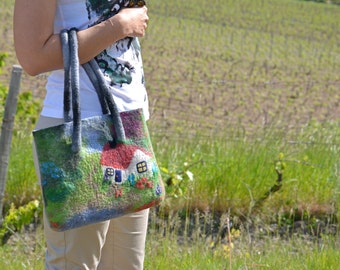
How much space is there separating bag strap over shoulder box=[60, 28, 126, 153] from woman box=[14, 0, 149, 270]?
0.02 meters

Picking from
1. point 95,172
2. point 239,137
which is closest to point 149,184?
point 95,172

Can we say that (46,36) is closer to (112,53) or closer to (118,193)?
(112,53)

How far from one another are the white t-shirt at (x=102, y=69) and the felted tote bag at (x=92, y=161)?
0.03 metres

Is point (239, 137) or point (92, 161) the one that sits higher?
point (92, 161)

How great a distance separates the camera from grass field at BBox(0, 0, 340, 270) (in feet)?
13.0

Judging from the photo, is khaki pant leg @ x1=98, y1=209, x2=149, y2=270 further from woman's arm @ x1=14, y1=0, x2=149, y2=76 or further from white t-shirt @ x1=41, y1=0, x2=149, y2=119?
woman's arm @ x1=14, y1=0, x2=149, y2=76

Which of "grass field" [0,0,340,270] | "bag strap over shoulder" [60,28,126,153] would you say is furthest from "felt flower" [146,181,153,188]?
"grass field" [0,0,340,270]

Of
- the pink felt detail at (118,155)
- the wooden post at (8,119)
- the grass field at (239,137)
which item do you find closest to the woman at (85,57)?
the pink felt detail at (118,155)

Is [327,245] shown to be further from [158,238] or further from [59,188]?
[59,188]

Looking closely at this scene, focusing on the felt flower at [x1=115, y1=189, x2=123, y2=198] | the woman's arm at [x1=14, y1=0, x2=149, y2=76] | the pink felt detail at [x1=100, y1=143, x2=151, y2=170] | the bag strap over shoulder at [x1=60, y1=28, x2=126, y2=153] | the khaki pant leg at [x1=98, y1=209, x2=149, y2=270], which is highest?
the woman's arm at [x1=14, y1=0, x2=149, y2=76]

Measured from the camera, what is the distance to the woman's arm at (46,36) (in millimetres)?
2111

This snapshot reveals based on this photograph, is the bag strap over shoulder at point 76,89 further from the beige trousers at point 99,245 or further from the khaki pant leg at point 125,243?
the khaki pant leg at point 125,243

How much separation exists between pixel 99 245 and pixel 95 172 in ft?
0.96

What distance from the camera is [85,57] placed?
2.16 m
